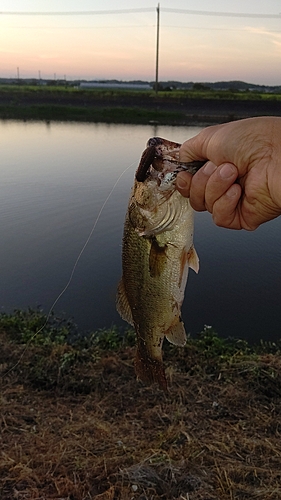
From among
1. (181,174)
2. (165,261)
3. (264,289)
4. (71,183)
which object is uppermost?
(181,174)

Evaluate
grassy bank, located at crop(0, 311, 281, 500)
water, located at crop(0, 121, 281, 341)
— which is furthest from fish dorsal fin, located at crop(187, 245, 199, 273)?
water, located at crop(0, 121, 281, 341)

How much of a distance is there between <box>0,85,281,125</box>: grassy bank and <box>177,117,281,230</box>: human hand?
101 feet

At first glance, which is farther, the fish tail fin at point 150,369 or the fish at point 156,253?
the fish tail fin at point 150,369

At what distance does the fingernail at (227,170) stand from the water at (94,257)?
2.65m

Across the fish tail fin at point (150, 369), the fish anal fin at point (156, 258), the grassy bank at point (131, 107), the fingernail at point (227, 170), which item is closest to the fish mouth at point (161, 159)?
the fingernail at point (227, 170)

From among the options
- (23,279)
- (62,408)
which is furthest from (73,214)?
(62,408)

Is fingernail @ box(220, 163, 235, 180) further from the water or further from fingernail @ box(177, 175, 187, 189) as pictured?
the water

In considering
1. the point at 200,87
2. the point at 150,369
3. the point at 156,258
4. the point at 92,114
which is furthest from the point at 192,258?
the point at 200,87

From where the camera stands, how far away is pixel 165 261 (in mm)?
2254

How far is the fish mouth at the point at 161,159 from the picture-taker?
1958 mm

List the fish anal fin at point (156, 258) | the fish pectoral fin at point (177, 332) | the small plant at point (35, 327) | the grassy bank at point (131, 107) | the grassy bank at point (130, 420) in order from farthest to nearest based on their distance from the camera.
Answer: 1. the grassy bank at point (131, 107)
2. the small plant at point (35, 327)
3. the grassy bank at point (130, 420)
4. the fish pectoral fin at point (177, 332)
5. the fish anal fin at point (156, 258)

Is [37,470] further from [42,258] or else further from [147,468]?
[42,258]

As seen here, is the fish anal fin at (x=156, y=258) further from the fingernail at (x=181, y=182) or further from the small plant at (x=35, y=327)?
the small plant at (x=35, y=327)

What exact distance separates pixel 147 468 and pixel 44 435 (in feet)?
3.63
